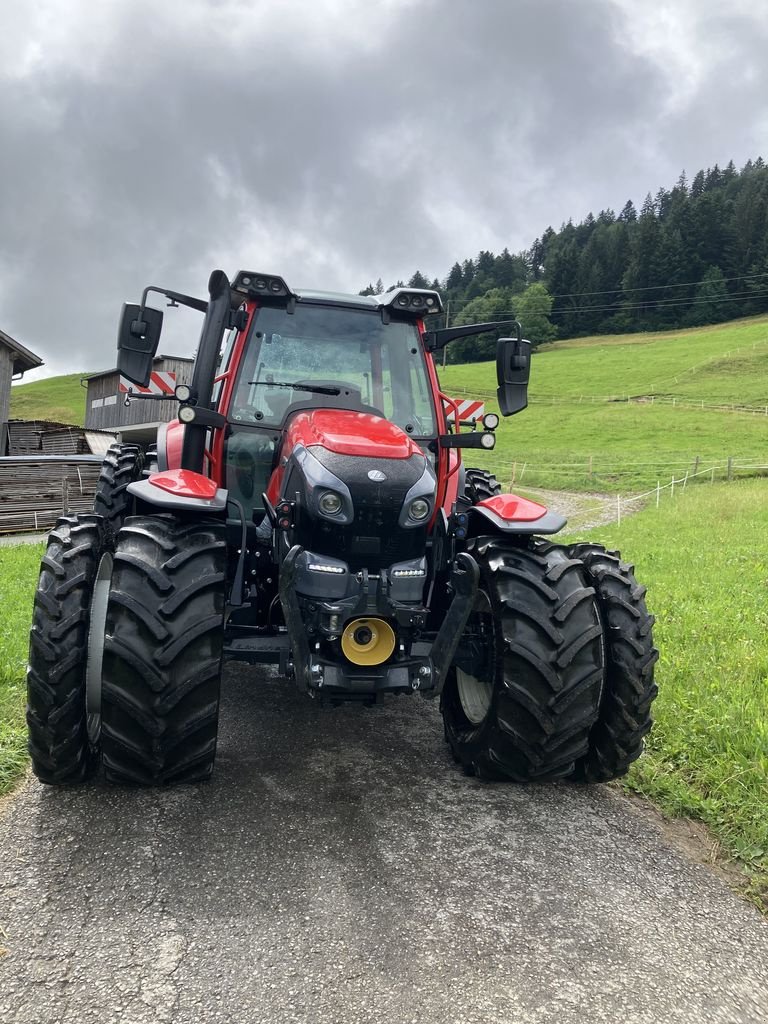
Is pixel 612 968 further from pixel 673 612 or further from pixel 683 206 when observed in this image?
pixel 683 206

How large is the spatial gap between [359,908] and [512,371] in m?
2.87

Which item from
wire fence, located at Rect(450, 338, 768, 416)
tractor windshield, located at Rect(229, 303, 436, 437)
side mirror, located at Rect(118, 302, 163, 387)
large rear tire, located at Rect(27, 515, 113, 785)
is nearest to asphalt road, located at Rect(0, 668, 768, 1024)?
large rear tire, located at Rect(27, 515, 113, 785)

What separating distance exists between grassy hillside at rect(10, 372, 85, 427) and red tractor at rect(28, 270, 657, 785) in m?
63.1

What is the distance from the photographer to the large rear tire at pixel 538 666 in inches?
120

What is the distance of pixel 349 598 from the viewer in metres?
3.12

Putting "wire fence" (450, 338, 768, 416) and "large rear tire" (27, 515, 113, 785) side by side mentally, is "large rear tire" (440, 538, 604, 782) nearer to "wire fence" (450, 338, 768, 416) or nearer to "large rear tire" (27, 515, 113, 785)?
"large rear tire" (27, 515, 113, 785)

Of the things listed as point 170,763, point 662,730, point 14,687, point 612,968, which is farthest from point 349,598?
point 14,687

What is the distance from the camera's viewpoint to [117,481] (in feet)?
19.4

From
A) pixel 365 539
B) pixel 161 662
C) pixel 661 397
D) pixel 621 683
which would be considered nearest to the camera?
pixel 161 662

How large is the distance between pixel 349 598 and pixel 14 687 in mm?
2702

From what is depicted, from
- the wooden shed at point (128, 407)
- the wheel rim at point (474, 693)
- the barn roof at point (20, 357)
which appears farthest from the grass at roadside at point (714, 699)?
the wooden shed at point (128, 407)

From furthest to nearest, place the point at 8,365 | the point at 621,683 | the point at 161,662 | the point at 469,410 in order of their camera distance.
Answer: the point at 8,365, the point at 469,410, the point at 621,683, the point at 161,662

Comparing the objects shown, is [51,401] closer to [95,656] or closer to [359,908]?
[95,656]

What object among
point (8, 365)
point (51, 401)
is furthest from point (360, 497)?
point (51, 401)
